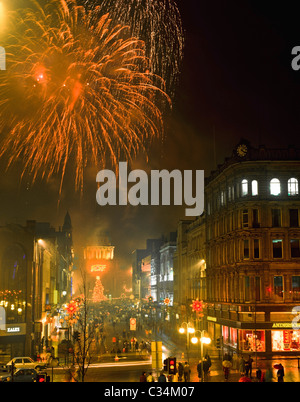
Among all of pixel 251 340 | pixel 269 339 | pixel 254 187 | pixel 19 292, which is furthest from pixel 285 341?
pixel 19 292

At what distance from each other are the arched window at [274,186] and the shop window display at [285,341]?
13.7 meters

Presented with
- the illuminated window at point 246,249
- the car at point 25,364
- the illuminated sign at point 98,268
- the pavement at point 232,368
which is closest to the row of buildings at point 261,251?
the illuminated window at point 246,249

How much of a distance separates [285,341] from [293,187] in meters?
15.2

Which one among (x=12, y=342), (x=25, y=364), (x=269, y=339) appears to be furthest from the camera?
(x=12, y=342)

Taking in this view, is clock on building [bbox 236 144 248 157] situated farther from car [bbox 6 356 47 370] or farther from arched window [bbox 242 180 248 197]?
car [bbox 6 356 47 370]

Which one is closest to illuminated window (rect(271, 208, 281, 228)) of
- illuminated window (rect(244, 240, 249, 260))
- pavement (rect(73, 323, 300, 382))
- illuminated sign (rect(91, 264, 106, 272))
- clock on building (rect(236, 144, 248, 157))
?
illuminated window (rect(244, 240, 249, 260))

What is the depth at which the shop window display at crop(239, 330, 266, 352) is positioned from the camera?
A: 1868 inches

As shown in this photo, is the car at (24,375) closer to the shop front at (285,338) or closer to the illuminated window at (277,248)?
the shop front at (285,338)

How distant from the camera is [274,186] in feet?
163

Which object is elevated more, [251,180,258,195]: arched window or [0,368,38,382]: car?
[251,180,258,195]: arched window

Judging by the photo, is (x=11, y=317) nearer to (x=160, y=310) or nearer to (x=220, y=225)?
(x=220, y=225)

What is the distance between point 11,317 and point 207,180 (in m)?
29.3

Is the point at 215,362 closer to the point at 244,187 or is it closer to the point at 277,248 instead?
the point at 277,248
